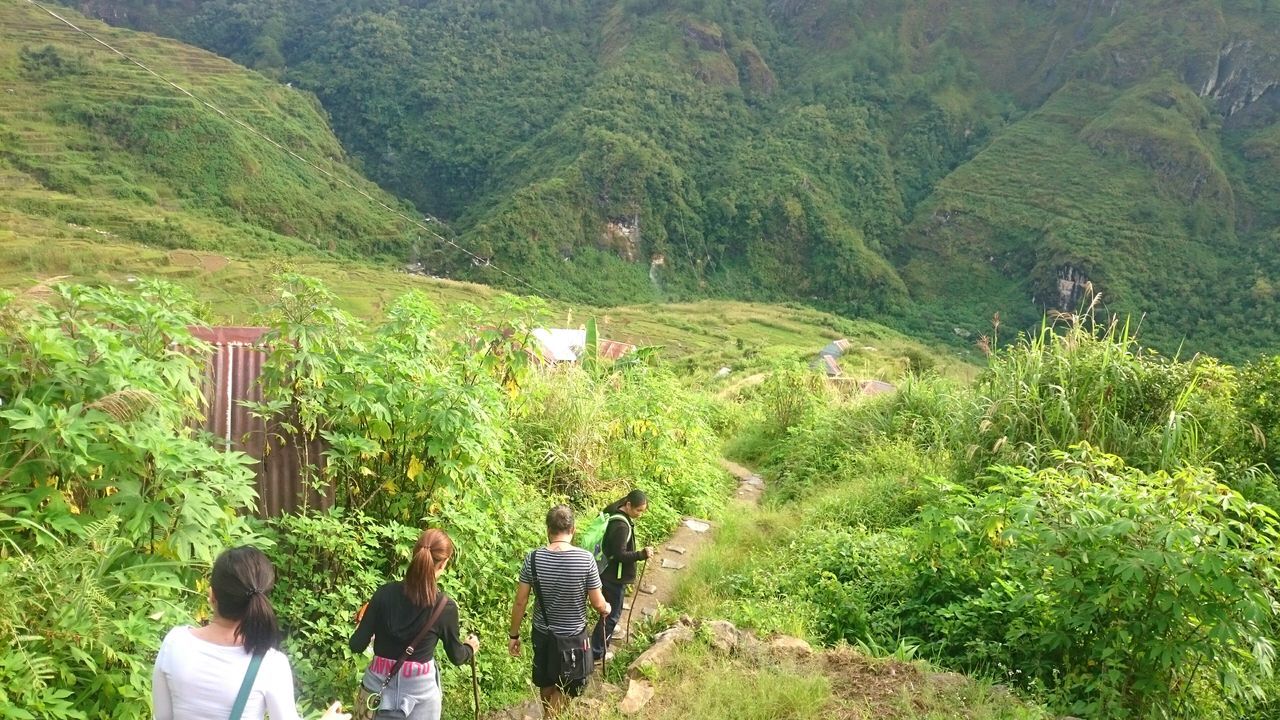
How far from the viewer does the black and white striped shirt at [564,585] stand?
3.79 m

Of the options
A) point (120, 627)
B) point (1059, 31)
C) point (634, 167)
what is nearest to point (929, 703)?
point (120, 627)

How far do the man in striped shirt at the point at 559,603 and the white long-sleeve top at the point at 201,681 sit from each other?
180 cm

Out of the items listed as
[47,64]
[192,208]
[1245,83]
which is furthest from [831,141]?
[47,64]

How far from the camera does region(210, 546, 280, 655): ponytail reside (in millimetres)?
2094

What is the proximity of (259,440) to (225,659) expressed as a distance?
107 inches

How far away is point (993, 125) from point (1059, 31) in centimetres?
2242

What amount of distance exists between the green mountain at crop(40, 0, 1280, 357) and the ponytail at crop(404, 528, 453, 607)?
201ft

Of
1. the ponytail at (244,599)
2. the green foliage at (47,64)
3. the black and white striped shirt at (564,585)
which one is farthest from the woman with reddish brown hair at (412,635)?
the green foliage at (47,64)

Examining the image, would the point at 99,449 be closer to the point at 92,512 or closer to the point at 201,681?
the point at 92,512

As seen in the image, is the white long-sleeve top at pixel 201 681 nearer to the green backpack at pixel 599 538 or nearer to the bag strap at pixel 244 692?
the bag strap at pixel 244 692

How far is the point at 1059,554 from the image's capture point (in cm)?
394

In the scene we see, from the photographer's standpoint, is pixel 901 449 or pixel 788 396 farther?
pixel 788 396

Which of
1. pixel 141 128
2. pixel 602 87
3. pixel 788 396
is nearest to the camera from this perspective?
pixel 788 396

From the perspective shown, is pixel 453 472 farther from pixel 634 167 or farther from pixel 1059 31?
pixel 1059 31
